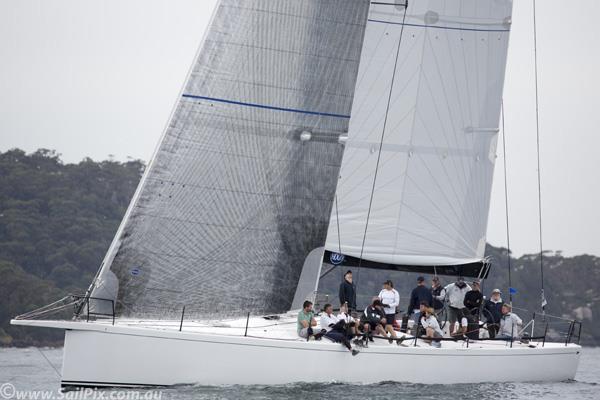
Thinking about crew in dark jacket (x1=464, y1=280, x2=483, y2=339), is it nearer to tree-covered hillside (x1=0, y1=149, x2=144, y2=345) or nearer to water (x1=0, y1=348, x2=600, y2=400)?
water (x1=0, y1=348, x2=600, y2=400)

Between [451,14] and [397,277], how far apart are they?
34.1m

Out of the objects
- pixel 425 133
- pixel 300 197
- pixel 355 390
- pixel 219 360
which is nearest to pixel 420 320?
pixel 355 390

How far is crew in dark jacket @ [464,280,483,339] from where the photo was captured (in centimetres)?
1755

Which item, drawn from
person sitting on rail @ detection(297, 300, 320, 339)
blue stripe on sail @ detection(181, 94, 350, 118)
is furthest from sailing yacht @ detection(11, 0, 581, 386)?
person sitting on rail @ detection(297, 300, 320, 339)

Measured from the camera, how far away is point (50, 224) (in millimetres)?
46125

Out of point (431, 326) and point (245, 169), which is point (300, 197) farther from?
point (431, 326)

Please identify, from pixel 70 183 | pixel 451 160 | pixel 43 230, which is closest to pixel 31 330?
pixel 43 230

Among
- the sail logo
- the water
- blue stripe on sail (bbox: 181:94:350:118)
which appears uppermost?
blue stripe on sail (bbox: 181:94:350:118)

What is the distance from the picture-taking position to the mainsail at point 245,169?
15258mm

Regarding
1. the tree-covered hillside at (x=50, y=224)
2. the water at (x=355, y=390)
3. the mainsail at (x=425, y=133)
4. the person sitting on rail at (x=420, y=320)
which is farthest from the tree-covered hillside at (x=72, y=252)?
the person sitting on rail at (x=420, y=320)

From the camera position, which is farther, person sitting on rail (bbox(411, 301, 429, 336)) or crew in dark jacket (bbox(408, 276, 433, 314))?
crew in dark jacket (bbox(408, 276, 433, 314))

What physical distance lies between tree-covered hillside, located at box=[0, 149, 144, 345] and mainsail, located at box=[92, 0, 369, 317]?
23.2 metres

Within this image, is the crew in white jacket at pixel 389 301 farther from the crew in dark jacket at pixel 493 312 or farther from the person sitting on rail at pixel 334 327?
the crew in dark jacket at pixel 493 312

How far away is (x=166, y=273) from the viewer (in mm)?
15250
